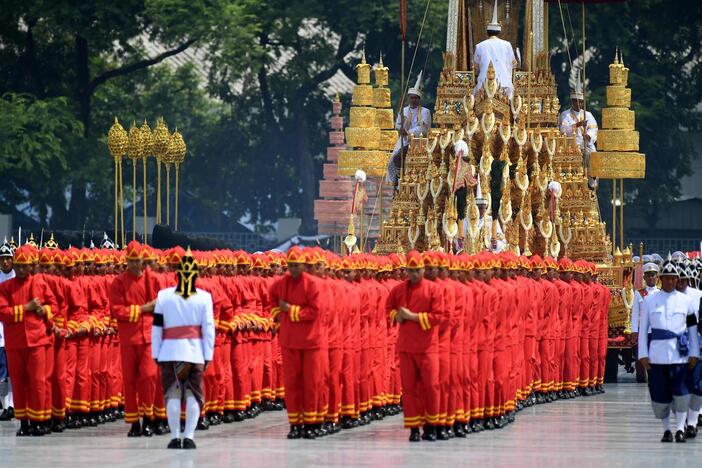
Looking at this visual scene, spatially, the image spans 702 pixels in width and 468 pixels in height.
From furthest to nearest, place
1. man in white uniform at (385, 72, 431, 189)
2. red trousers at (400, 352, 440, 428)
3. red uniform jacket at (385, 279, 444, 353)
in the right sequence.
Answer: man in white uniform at (385, 72, 431, 189) < red trousers at (400, 352, 440, 428) < red uniform jacket at (385, 279, 444, 353)

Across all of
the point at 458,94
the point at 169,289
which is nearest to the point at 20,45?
the point at 458,94

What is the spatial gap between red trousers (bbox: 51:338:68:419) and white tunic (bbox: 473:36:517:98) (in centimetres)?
1432

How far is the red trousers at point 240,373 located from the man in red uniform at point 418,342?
307 cm

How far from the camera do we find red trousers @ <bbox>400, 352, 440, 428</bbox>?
24.2 meters

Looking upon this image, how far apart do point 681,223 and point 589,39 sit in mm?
7958

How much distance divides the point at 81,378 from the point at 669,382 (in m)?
6.15

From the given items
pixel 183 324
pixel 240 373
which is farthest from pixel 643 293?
pixel 183 324

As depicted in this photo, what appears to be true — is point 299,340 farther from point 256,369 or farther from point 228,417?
point 256,369

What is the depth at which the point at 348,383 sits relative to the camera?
25.5 meters

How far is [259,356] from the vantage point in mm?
27812

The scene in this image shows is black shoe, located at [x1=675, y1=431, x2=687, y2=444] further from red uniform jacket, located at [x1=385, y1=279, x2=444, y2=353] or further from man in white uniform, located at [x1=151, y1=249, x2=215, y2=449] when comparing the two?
man in white uniform, located at [x1=151, y1=249, x2=215, y2=449]

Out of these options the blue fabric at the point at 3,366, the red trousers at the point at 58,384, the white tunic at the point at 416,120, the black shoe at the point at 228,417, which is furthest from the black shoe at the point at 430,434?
the white tunic at the point at 416,120

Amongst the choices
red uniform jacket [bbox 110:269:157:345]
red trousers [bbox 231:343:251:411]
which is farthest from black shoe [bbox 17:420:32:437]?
red trousers [bbox 231:343:251:411]

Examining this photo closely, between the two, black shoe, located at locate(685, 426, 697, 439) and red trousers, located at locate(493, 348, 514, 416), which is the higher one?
red trousers, located at locate(493, 348, 514, 416)
